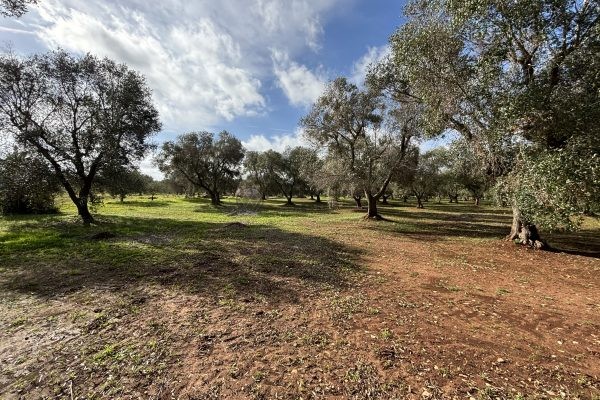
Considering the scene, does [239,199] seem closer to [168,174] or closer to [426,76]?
[168,174]

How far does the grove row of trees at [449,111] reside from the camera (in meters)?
11.5

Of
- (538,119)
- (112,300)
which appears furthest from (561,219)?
(112,300)

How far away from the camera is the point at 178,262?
1136cm

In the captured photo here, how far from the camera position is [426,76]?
15219 millimetres

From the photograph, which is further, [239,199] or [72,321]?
[239,199]

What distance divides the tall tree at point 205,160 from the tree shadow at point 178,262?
33731mm

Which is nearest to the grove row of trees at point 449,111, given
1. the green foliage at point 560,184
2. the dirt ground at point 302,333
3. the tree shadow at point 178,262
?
the green foliage at point 560,184

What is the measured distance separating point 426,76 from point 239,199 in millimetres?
53236

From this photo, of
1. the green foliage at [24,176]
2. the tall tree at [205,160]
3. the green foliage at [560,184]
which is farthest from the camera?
the tall tree at [205,160]

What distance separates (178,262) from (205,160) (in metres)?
43.6

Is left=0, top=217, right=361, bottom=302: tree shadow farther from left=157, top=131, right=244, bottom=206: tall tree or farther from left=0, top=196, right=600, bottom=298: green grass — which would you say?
left=157, top=131, right=244, bottom=206: tall tree

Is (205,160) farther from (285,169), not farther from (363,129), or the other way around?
(363,129)

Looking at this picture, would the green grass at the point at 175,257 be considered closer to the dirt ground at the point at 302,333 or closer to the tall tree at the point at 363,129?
the dirt ground at the point at 302,333

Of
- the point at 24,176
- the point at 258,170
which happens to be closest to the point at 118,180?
the point at 24,176
